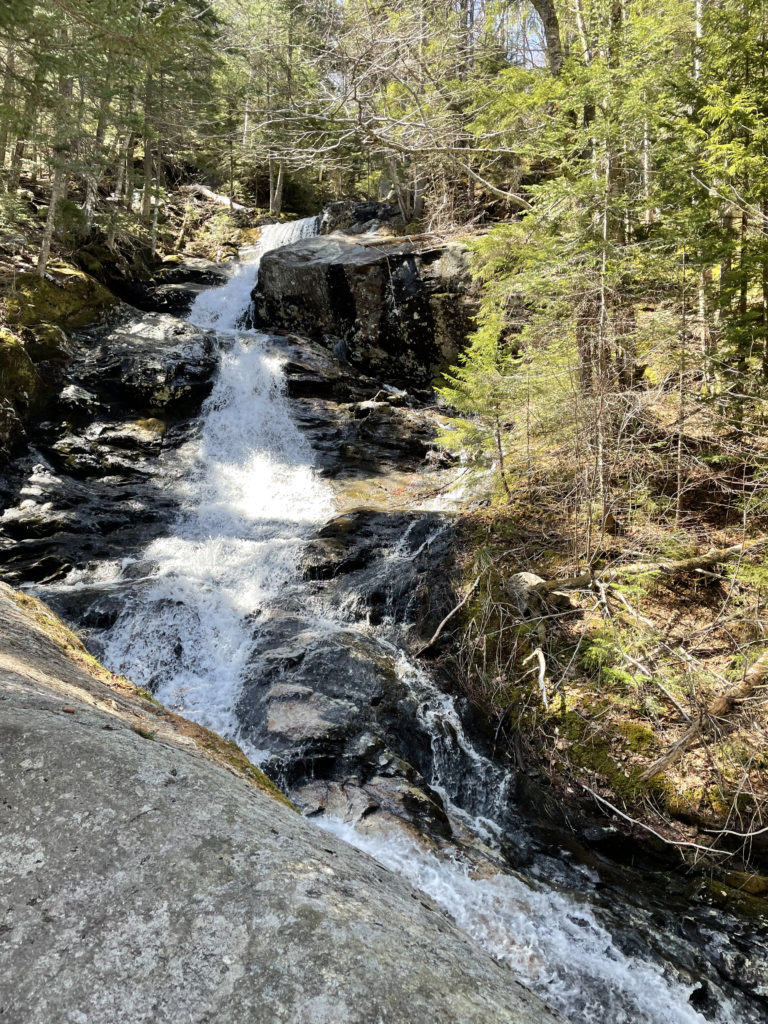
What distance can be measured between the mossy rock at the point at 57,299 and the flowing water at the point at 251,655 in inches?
155

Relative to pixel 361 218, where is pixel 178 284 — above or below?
below

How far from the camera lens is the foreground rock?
1495 mm

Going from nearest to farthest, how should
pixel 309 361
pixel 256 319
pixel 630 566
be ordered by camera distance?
1. pixel 630 566
2. pixel 309 361
3. pixel 256 319

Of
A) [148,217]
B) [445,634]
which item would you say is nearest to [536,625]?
[445,634]

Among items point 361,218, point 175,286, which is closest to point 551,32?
point 361,218

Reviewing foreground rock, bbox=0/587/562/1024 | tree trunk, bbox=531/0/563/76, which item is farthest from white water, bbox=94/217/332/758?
tree trunk, bbox=531/0/563/76

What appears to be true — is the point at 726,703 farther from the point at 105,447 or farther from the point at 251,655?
the point at 105,447

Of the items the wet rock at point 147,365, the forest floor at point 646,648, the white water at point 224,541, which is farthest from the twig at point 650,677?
the wet rock at point 147,365

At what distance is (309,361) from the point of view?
1691 cm

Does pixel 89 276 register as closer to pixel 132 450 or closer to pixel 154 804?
pixel 132 450

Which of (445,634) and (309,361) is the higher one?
(309,361)

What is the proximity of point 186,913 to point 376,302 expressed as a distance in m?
17.4

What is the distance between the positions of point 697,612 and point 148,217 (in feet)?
84.7

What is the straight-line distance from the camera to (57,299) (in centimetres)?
1534
